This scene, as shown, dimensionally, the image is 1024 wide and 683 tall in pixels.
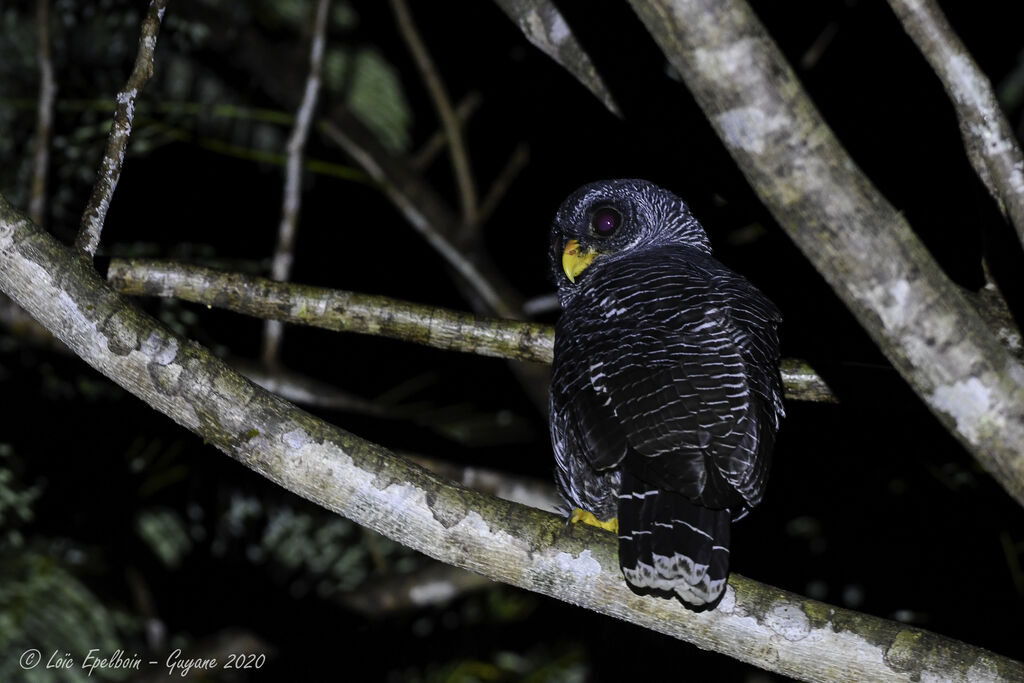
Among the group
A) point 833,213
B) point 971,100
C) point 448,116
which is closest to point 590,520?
point 833,213

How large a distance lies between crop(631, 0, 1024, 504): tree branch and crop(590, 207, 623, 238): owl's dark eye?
178cm

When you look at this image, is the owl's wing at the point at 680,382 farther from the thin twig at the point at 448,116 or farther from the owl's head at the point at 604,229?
the thin twig at the point at 448,116

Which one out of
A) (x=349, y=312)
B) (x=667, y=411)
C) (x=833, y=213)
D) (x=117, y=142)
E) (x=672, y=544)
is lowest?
(x=672, y=544)

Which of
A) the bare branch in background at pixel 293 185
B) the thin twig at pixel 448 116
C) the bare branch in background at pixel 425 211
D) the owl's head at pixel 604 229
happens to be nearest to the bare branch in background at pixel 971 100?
the owl's head at pixel 604 229

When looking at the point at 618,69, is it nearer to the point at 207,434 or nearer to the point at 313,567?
the point at 207,434

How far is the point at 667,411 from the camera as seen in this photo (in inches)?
98.6

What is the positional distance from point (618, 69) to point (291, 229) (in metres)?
1.83

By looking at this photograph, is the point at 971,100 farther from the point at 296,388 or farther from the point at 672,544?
the point at 296,388

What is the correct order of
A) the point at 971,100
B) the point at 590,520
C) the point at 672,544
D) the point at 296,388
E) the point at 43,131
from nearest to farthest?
1. the point at 672,544
2. the point at 971,100
3. the point at 590,520
4. the point at 43,131
5. the point at 296,388

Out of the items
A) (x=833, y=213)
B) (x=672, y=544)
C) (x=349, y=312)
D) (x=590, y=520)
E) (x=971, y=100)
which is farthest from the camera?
(x=349, y=312)

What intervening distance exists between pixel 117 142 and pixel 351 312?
3.10ft

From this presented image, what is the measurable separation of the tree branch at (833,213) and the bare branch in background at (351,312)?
1.25 m

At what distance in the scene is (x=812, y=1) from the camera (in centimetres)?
689

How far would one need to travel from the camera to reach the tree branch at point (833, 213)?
1.79m
